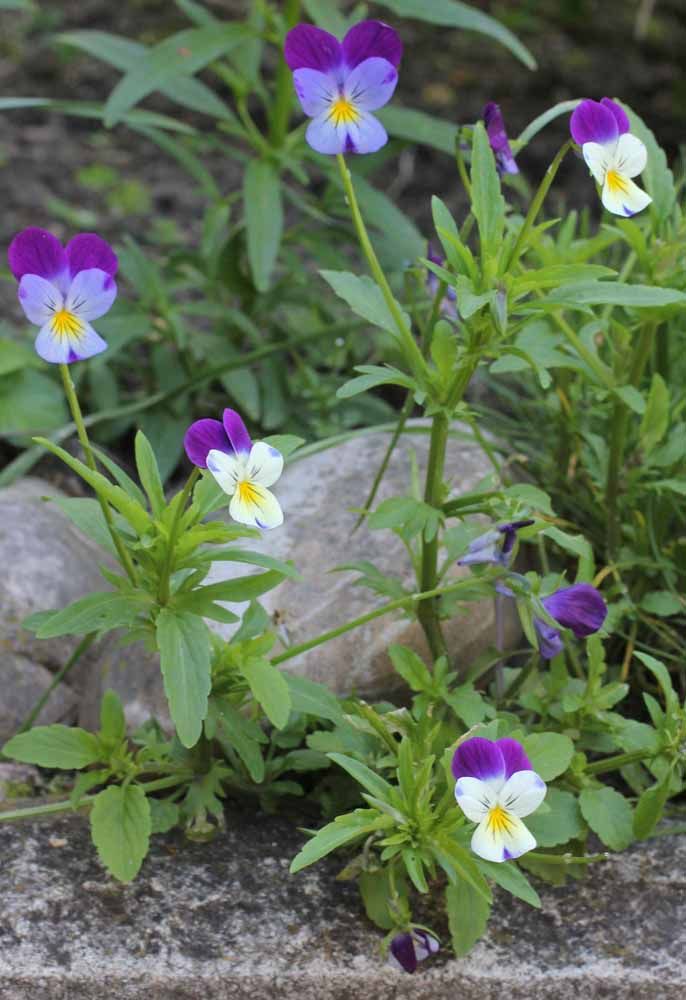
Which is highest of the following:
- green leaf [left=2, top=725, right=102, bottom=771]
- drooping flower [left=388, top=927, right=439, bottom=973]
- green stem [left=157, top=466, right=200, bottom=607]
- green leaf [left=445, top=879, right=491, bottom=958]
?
green stem [left=157, top=466, right=200, bottom=607]

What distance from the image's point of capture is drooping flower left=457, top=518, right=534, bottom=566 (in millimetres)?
1638

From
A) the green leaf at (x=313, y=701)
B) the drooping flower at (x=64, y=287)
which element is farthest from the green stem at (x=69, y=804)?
the drooping flower at (x=64, y=287)

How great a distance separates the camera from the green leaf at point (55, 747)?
5.34 feet

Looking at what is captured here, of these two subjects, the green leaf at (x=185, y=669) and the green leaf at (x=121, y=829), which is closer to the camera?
the green leaf at (x=185, y=669)

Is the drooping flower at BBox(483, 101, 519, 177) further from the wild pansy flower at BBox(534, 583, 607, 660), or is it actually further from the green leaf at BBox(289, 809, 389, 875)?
the green leaf at BBox(289, 809, 389, 875)

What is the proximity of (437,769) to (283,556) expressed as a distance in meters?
0.54

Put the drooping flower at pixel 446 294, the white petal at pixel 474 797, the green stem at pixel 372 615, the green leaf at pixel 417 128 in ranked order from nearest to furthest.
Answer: the white petal at pixel 474 797, the green stem at pixel 372 615, the drooping flower at pixel 446 294, the green leaf at pixel 417 128

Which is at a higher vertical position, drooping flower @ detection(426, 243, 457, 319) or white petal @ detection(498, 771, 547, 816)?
drooping flower @ detection(426, 243, 457, 319)

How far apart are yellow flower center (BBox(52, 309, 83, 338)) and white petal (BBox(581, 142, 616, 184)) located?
587 mm

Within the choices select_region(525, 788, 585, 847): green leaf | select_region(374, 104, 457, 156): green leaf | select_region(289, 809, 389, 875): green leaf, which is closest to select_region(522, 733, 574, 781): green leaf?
select_region(525, 788, 585, 847): green leaf

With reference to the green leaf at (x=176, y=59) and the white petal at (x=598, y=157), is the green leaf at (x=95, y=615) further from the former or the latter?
the green leaf at (x=176, y=59)

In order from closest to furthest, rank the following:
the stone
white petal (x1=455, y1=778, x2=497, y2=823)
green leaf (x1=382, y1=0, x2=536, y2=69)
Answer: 1. white petal (x1=455, y1=778, x2=497, y2=823)
2. the stone
3. green leaf (x1=382, y1=0, x2=536, y2=69)

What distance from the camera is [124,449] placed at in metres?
2.74

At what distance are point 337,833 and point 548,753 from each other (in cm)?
28
